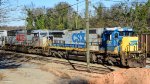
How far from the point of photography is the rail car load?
87.5ft

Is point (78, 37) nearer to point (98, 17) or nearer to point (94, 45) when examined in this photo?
point (94, 45)

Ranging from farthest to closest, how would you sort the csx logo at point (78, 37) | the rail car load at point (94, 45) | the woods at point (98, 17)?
the woods at point (98, 17) < the csx logo at point (78, 37) < the rail car load at point (94, 45)

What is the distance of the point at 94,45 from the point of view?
3023cm

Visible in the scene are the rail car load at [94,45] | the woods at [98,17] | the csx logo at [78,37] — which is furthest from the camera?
the woods at [98,17]

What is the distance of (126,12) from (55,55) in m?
22.6

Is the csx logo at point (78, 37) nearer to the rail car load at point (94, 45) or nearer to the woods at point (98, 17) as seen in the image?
the rail car load at point (94, 45)

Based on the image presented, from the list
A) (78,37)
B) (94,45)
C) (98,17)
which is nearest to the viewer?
(94,45)

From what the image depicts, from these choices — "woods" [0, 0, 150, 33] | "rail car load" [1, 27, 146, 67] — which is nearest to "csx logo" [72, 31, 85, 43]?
"rail car load" [1, 27, 146, 67]

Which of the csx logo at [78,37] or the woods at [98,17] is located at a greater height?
the woods at [98,17]

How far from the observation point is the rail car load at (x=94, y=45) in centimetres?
2667

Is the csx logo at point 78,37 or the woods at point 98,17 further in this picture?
the woods at point 98,17

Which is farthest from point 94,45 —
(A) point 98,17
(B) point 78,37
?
(A) point 98,17

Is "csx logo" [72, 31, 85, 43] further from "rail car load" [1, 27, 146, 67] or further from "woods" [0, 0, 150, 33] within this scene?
"woods" [0, 0, 150, 33]

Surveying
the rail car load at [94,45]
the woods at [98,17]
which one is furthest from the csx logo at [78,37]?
the woods at [98,17]
